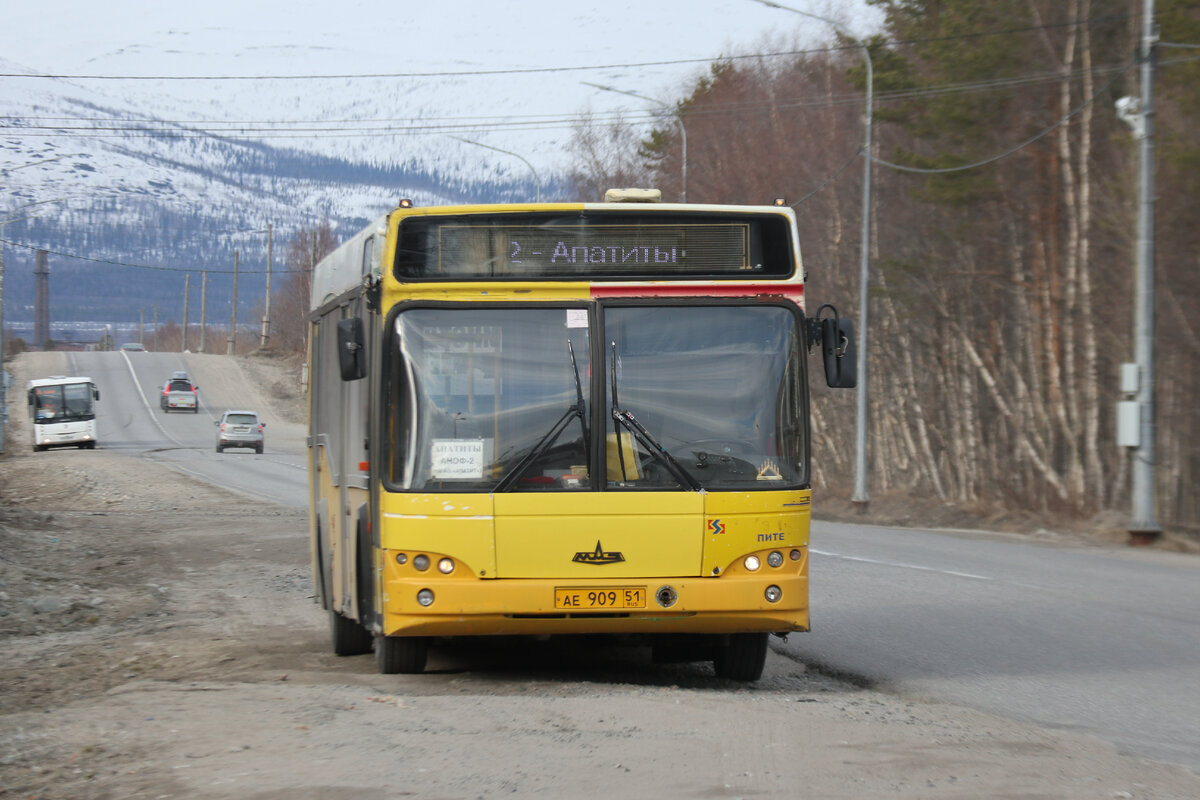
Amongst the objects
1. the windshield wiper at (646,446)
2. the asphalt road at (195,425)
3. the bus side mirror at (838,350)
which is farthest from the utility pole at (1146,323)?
the asphalt road at (195,425)

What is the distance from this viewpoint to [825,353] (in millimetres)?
8992

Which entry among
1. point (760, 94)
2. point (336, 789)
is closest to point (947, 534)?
point (336, 789)

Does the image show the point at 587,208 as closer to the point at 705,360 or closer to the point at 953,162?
the point at 705,360

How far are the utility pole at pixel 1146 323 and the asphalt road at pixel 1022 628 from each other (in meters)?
0.92

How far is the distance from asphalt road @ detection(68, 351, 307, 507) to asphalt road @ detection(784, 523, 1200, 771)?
19.1 metres

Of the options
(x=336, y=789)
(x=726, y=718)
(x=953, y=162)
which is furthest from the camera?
(x=953, y=162)

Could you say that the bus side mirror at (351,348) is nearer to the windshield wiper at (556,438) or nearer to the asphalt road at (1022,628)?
the windshield wiper at (556,438)

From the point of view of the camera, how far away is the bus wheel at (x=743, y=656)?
9219 mm

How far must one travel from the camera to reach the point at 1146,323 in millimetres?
21719

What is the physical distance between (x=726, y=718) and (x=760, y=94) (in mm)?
52751

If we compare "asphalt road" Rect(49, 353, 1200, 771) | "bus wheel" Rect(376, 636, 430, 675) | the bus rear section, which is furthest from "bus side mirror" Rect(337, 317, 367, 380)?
the bus rear section

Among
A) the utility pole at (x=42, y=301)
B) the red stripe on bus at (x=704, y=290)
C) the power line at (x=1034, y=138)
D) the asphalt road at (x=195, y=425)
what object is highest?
the utility pole at (x=42, y=301)

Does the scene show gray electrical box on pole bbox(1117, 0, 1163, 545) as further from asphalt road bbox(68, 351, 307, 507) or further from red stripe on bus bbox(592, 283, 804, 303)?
asphalt road bbox(68, 351, 307, 507)

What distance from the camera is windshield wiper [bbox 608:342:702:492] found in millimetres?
8562
